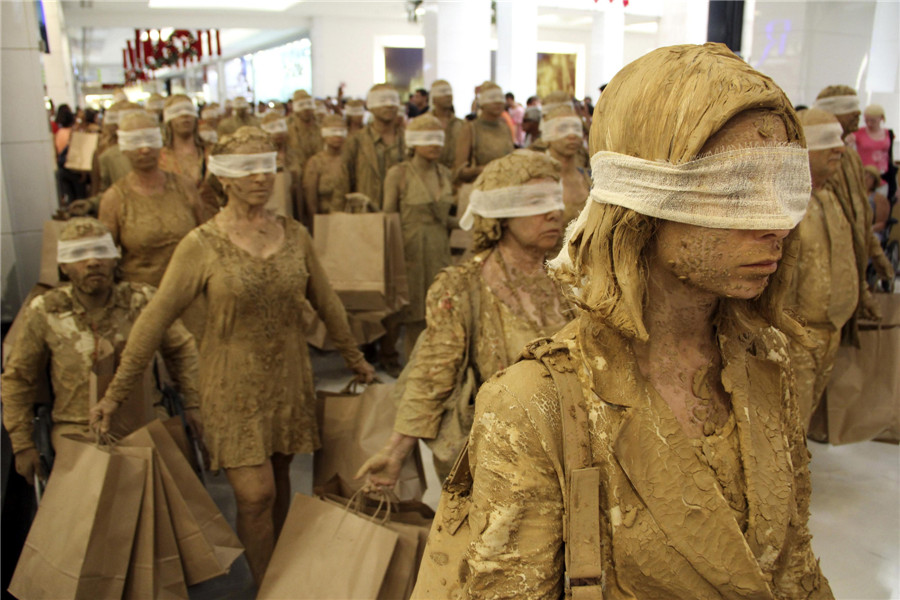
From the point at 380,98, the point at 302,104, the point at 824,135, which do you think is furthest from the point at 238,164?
the point at 302,104

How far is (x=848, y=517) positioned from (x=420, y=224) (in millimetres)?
3818

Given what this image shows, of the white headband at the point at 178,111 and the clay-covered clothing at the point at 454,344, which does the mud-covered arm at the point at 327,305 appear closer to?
the clay-covered clothing at the point at 454,344

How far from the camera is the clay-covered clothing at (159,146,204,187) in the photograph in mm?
6685

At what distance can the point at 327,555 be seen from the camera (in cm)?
239

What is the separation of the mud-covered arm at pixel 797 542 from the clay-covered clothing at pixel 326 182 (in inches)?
252

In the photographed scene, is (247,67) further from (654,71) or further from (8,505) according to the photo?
(654,71)

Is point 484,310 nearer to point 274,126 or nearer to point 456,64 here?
point 274,126

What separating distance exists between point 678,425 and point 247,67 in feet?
115

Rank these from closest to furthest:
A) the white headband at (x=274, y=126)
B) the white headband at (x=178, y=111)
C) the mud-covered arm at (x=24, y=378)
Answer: the mud-covered arm at (x=24, y=378)
the white headband at (x=178, y=111)
the white headband at (x=274, y=126)

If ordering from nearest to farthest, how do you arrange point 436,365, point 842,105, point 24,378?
1. point 436,365
2. point 24,378
3. point 842,105

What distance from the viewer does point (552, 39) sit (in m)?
23.4

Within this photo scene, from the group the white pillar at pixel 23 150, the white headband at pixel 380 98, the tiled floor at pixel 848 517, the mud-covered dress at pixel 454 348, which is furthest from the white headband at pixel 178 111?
the mud-covered dress at pixel 454 348

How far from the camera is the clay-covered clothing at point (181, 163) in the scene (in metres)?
6.69

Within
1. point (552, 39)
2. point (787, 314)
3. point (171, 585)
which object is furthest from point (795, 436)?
point (552, 39)
